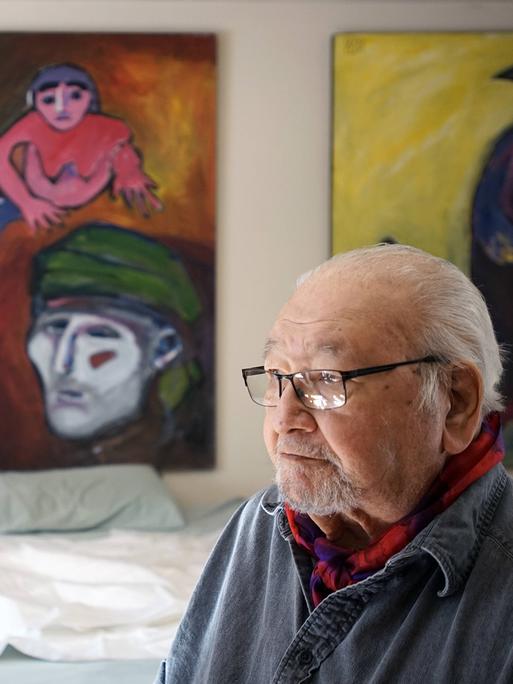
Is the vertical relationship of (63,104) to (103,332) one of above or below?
above

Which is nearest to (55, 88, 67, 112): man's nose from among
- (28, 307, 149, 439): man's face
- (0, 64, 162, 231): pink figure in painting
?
(0, 64, 162, 231): pink figure in painting

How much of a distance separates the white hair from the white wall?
2.40 metres

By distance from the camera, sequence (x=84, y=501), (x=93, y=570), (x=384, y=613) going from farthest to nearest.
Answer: (x=84, y=501) → (x=93, y=570) → (x=384, y=613)

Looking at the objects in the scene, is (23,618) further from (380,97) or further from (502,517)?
(380,97)

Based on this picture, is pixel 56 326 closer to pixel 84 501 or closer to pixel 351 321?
pixel 84 501

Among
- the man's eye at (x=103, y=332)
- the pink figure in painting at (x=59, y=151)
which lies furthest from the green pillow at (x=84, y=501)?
the pink figure in painting at (x=59, y=151)

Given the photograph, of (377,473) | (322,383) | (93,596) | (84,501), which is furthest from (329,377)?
(84,501)

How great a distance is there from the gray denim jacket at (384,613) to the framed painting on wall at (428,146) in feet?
7.85

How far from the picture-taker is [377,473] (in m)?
1.14

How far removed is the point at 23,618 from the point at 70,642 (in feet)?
0.44

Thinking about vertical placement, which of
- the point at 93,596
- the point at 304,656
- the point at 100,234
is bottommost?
the point at 93,596

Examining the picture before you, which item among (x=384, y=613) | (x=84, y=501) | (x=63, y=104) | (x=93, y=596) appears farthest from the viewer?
(x=63, y=104)

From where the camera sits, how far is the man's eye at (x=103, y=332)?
3508 mm

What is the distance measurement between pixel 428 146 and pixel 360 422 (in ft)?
8.49
